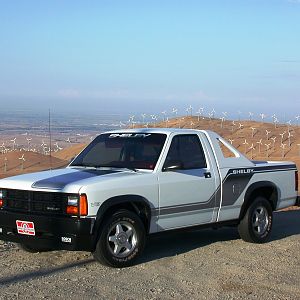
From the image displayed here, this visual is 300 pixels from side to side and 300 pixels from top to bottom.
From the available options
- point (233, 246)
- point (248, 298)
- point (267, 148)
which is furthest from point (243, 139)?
point (248, 298)

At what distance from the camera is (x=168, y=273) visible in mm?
7137

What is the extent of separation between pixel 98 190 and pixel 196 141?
2218mm

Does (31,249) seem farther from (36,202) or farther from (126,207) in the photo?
(126,207)

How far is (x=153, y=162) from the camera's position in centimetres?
813

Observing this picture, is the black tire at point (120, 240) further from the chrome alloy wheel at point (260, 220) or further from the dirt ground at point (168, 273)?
the chrome alloy wheel at point (260, 220)

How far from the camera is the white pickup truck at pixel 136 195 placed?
23.5 feet

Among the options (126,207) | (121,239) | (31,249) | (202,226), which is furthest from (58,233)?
(202,226)

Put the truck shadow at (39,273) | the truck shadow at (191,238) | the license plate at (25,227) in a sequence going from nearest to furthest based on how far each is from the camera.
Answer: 1. the truck shadow at (39,273)
2. the license plate at (25,227)
3. the truck shadow at (191,238)

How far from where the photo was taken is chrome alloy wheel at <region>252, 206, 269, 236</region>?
934 cm

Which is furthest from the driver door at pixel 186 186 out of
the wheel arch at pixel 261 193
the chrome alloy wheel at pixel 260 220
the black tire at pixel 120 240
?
the chrome alloy wheel at pixel 260 220

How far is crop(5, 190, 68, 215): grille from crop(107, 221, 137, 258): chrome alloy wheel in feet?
2.24

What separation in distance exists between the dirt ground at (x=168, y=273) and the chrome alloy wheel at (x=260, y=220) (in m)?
0.27

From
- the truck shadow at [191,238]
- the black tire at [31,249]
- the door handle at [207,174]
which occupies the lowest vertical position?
the truck shadow at [191,238]

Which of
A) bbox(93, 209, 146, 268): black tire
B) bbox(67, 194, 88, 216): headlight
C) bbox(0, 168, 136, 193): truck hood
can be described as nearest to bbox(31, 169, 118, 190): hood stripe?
bbox(0, 168, 136, 193): truck hood
